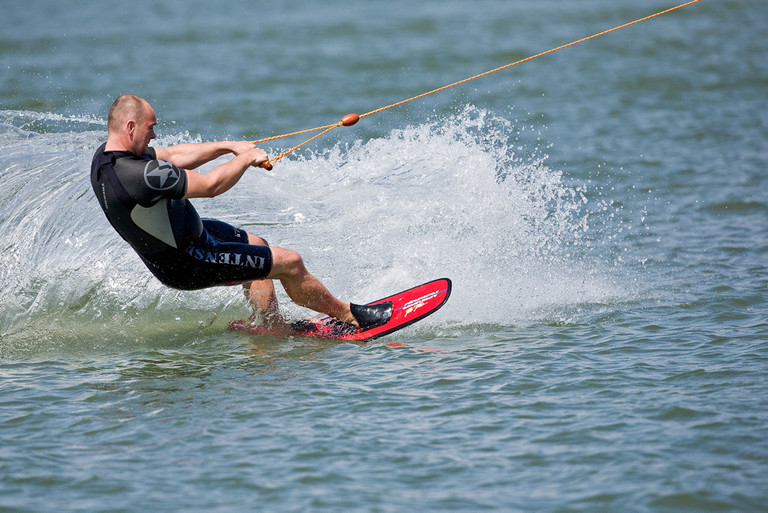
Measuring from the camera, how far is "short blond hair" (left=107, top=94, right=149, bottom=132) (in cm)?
499

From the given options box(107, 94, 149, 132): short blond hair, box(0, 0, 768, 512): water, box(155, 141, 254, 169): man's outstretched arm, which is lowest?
box(0, 0, 768, 512): water

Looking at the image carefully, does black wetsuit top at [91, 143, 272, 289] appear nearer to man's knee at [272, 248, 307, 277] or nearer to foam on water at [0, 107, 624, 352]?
man's knee at [272, 248, 307, 277]

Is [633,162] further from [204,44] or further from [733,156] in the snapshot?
[204,44]

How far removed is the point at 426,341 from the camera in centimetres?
614

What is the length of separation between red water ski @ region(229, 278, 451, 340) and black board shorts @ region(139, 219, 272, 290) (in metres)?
0.79

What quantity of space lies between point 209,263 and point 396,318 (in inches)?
55.1

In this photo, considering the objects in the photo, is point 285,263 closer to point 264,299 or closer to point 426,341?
point 264,299

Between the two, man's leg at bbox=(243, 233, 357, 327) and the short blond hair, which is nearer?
the short blond hair

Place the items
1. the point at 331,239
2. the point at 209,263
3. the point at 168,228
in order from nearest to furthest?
the point at 168,228, the point at 209,263, the point at 331,239

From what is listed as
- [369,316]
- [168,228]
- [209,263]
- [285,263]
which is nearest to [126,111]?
[168,228]

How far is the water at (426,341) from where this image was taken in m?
4.23

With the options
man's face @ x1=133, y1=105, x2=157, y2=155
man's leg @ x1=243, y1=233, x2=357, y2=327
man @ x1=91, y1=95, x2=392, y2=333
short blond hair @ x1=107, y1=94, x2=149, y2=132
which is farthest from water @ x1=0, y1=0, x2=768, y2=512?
short blond hair @ x1=107, y1=94, x2=149, y2=132

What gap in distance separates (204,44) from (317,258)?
50.5ft

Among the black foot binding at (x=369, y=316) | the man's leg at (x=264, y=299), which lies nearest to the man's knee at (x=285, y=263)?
the man's leg at (x=264, y=299)
